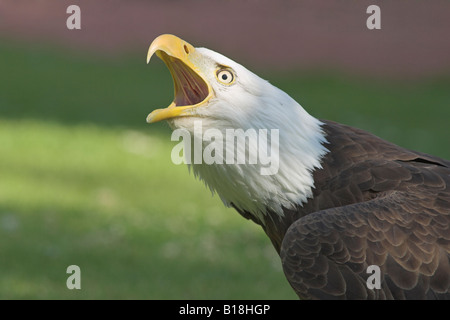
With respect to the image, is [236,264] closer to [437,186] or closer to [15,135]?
[437,186]

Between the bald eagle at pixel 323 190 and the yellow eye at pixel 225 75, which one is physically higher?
the yellow eye at pixel 225 75

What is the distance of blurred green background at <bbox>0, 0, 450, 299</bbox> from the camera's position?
21.5ft

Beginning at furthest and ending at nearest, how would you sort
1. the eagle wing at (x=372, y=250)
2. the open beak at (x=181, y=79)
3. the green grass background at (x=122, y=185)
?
the green grass background at (x=122, y=185) → the open beak at (x=181, y=79) → the eagle wing at (x=372, y=250)

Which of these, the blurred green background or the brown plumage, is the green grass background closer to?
the blurred green background

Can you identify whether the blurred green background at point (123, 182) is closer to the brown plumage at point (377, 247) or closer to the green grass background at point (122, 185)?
the green grass background at point (122, 185)

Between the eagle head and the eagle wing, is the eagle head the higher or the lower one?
the higher one

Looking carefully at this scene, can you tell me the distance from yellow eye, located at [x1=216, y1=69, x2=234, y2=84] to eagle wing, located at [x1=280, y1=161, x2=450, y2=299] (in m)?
0.73

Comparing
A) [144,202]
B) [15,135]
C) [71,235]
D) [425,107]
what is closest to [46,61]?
[15,135]

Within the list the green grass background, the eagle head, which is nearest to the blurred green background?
the green grass background

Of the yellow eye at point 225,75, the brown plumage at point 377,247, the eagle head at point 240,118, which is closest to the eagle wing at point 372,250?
the brown plumage at point 377,247

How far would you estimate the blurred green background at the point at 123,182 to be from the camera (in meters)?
6.55

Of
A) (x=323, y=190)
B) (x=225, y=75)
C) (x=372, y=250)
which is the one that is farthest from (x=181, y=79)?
(x=372, y=250)

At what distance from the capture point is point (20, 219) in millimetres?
7688

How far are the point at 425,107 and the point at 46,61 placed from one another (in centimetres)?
682
